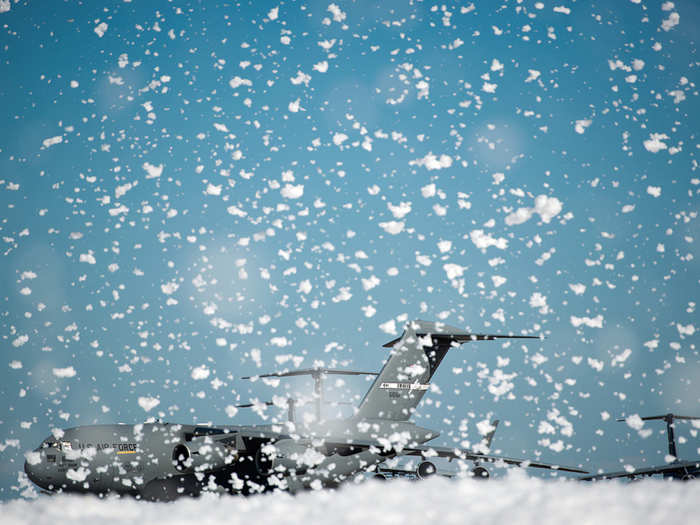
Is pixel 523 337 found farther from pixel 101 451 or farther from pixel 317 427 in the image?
pixel 101 451

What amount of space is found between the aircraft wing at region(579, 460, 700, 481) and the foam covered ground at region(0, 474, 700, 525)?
20374 mm

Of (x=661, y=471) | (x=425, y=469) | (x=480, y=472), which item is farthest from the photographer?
(x=661, y=471)

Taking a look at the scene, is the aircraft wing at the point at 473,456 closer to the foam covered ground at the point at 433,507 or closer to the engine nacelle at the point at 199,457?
the engine nacelle at the point at 199,457

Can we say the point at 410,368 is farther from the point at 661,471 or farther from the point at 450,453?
the point at 661,471

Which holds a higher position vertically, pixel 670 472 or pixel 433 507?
pixel 433 507

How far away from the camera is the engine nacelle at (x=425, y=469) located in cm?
1789

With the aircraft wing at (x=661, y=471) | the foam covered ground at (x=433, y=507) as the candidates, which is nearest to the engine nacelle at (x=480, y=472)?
the aircraft wing at (x=661, y=471)

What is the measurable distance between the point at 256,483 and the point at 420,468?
17.2 ft


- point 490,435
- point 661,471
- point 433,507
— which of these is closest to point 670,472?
point 661,471

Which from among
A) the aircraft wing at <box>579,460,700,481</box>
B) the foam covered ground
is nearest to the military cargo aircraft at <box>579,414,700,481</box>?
the aircraft wing at <box>579,460,700,481</box>

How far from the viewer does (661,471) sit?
25312 mm

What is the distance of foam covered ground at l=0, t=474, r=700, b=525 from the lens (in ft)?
14.0

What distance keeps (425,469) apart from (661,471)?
1416cm

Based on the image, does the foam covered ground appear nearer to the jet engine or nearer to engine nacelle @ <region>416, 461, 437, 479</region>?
the jet engine
